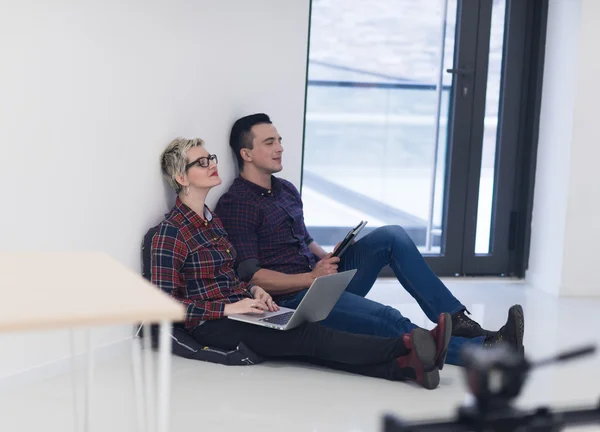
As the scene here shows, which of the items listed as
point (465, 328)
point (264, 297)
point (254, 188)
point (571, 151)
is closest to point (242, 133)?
point (254, 188)

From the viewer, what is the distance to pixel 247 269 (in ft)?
12.3

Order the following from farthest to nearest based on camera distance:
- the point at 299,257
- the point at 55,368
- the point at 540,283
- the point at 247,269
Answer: the point at 540,283 < the point at 299,257 < the point at 247,269 < the point at 55,368

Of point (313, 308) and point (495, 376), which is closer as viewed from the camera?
point (495, 376)

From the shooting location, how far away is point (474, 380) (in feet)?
4.28

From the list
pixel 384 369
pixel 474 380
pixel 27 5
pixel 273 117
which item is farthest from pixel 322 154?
pixel 474 380

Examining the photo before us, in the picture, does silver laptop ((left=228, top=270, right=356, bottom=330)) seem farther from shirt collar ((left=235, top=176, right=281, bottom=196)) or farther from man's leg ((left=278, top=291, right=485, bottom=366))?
shirt collar ((left=235, top=176, right=281, bottom=196))

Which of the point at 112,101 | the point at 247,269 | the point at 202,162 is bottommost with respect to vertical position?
the point at 247,269

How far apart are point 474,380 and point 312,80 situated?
3.95m

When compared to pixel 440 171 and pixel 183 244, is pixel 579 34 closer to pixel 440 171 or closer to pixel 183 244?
pixel 440 171

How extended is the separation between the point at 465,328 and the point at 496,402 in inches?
95.2

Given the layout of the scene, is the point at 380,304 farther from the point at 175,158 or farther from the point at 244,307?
the point at 175,158

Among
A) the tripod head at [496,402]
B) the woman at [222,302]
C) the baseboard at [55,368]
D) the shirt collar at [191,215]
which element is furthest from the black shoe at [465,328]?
the tripod head at [496,402]

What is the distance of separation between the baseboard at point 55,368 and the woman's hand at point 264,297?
0.54m

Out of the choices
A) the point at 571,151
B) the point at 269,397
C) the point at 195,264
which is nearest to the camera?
the point at 269,397
